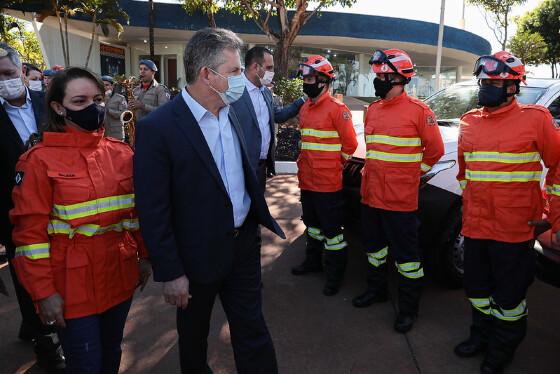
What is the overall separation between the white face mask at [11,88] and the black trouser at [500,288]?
3.00 metres

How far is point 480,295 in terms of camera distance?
115 inches

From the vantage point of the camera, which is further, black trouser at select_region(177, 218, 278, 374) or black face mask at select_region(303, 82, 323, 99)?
black face mask at select_region(303, 82, 323, 99)

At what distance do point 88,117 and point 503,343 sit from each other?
2.74m

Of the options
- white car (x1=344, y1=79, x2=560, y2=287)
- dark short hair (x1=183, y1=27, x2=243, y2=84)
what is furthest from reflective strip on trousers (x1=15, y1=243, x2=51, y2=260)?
white car (x1=344, y1=79, x2=560, y2=287)

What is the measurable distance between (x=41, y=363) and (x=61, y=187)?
1.64m

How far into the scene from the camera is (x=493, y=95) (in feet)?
8.91

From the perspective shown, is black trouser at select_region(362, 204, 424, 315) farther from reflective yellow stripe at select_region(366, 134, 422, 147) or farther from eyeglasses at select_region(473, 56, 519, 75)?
eyeglasses at select_region(473, 56, 519, 75)

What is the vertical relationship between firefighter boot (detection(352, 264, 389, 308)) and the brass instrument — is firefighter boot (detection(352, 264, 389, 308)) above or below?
below

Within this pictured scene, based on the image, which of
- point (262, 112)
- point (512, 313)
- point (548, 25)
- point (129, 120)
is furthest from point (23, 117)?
point (548, 25)

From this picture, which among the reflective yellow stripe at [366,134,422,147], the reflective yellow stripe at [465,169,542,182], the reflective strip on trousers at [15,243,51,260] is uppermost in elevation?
the reflective yellow stripe at [366,134,422,147]

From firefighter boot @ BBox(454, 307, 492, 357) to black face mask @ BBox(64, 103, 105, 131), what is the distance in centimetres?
260

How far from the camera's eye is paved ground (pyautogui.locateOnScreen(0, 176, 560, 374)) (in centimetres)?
297

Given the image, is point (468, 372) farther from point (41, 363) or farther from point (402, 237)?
point (41, 363)

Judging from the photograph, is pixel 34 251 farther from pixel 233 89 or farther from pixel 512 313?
pixel 512 313
